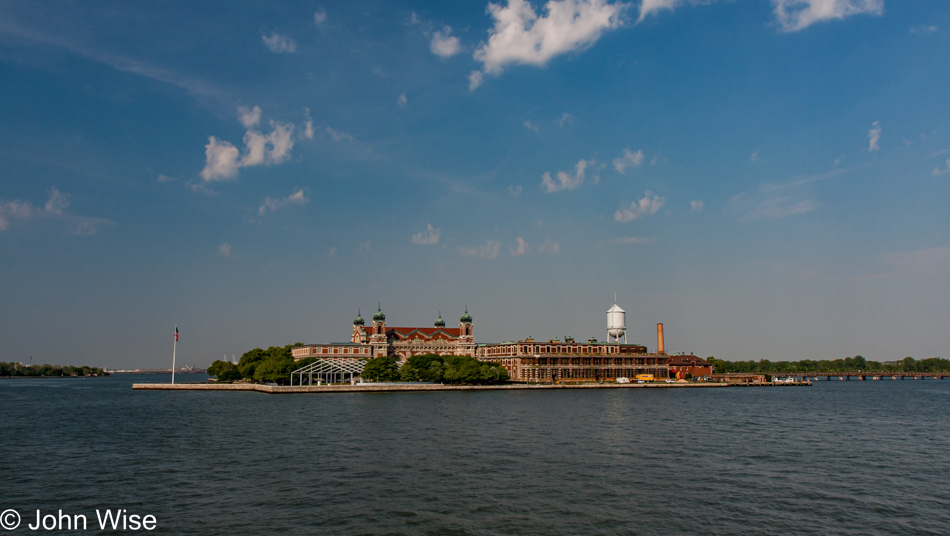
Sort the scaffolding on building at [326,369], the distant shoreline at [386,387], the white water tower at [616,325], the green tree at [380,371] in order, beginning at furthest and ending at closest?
the white water tower at [616,325]
the green tree at [380,371]
the scaffolding on building at [326,369]
the distant shoreline at [386,387]

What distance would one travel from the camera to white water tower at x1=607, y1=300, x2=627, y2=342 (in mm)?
191500

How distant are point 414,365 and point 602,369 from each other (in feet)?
186

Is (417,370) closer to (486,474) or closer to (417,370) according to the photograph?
(417,370)

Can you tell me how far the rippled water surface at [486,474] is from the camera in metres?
29.9

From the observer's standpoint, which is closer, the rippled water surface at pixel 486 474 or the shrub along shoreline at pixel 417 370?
the rippled water surface at pixel 486 474

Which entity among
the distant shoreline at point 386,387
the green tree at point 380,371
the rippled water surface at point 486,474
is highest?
the green tree at point 380,371

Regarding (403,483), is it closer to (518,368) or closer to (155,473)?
(155,473)

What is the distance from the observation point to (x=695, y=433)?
60.8m

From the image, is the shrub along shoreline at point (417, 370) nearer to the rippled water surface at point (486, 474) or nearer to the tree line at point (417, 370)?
the tree line at point (417, 370)

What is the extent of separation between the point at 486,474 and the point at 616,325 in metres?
158

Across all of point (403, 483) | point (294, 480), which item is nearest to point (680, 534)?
point (403, 483)

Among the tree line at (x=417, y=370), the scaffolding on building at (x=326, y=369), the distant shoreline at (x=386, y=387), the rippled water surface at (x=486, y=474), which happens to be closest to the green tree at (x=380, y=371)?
the tree line at (x=417, y=370)

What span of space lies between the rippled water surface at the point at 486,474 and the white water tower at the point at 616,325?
11689 centimetres

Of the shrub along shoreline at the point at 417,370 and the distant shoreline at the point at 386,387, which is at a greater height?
the shrub along shoreline at the point at 417,370
